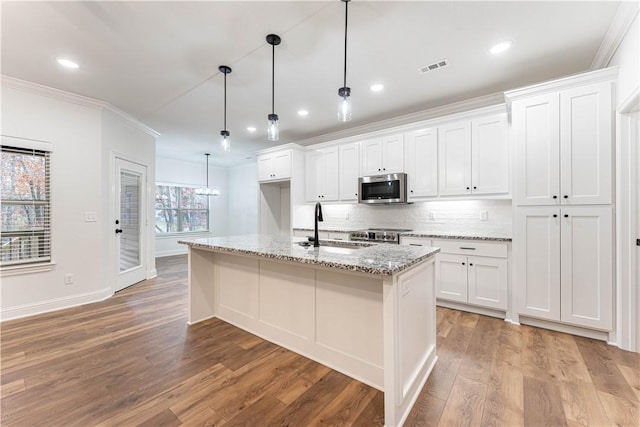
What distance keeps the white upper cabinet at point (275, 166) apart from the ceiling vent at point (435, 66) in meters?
2.77

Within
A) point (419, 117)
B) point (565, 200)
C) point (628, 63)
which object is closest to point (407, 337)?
point (565, 200)

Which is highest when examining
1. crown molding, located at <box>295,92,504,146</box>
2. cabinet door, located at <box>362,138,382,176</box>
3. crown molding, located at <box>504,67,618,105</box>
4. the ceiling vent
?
the ceiling vent

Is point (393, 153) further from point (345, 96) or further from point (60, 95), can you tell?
point (60, 95)

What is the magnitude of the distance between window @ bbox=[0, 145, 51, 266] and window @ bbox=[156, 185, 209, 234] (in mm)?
4097

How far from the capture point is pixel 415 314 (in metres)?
1.78

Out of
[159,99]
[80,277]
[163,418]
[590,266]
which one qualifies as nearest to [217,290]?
[163,418]

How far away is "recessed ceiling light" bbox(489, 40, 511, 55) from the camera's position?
2395 mm

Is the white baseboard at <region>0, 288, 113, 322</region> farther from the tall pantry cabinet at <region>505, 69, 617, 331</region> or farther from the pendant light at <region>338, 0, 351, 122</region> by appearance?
the tall pantry cabinet at <region>505, 69, 617, 331</region>

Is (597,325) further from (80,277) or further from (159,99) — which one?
(80,277)

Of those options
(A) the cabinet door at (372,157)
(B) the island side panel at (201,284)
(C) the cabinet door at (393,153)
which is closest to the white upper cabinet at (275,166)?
(A) the cabinet door at (372,157)

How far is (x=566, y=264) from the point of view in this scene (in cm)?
257

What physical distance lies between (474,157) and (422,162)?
0.65 meters

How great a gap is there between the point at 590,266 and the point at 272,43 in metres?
3.58

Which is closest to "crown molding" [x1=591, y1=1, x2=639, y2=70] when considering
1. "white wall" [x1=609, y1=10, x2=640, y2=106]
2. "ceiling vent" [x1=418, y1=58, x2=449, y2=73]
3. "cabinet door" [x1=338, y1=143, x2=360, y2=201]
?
"white wall" [x1=609, y1=10, x2=640, y2=106]
